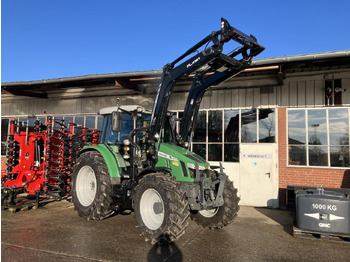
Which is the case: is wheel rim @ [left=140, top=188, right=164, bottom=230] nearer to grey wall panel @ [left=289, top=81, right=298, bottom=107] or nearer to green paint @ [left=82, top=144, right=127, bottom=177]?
green paint @ [left=82, top=144, right=127, bottom=177]

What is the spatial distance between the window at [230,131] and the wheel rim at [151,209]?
15.4 ft

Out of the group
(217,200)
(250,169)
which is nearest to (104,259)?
(217,200)

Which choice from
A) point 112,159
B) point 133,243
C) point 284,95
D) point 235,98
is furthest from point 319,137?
point 133,243

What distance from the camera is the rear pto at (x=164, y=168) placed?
4.73m

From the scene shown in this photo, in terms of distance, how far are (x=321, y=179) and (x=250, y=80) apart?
3.63 meters

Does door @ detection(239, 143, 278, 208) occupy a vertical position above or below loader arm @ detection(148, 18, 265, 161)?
below

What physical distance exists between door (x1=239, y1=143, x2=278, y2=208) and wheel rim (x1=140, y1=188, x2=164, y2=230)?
4.55 metres

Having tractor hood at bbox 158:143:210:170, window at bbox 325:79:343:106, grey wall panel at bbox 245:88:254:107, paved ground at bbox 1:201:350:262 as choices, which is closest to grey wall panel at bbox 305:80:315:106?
window at bbox 325:79:343:106

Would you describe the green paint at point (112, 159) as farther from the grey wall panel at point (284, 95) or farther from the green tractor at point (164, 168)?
the grey wall panel at point (284, 95)

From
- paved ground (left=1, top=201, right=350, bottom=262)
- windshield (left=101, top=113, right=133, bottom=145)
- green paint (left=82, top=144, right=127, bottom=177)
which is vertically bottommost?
paved ground (left=1, top=201, right=350, bottom=262)

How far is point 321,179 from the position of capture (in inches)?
320

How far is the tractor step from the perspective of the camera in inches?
201

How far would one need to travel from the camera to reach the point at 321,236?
5160 mm

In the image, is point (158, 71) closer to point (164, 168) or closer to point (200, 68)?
point (200, 68)
